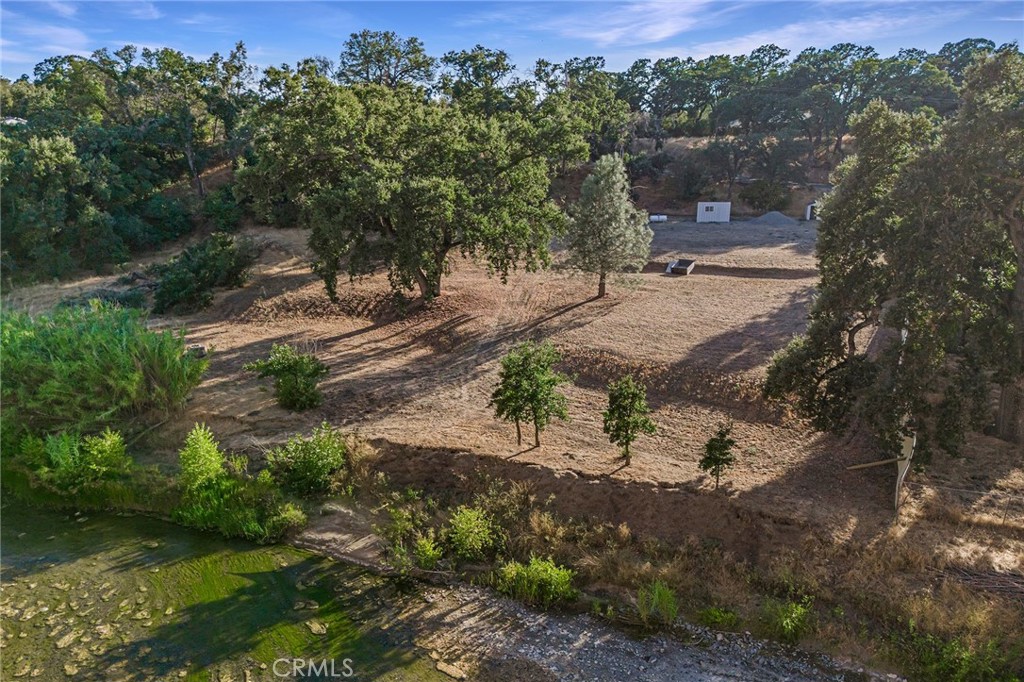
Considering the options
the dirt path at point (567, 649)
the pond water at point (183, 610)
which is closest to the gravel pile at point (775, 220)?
the dirt path at point (567, 649)

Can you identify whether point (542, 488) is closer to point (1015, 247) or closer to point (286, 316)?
point (1015, 247)

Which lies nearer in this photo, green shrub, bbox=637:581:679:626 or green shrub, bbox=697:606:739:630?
green shrub, bbox=697:606:739:630

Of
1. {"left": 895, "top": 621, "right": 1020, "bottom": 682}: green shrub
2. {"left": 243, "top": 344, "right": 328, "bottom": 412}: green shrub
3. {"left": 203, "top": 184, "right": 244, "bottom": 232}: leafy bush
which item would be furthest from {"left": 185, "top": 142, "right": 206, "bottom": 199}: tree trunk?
{"left": 895, "top": 621, "right": 1020, "bottom": 682}: green shrub

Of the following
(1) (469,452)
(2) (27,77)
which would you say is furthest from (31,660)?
(2) (27,77)

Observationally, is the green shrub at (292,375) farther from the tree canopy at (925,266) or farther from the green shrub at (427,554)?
the tree canopy at (925,266)

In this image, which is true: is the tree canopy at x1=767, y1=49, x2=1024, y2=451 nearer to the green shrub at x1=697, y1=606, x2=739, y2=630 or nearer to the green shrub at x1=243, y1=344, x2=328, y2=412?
the green shrub at x1=697, y1=606, x2=739, y2=630

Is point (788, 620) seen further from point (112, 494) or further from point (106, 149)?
point (106, 149)
